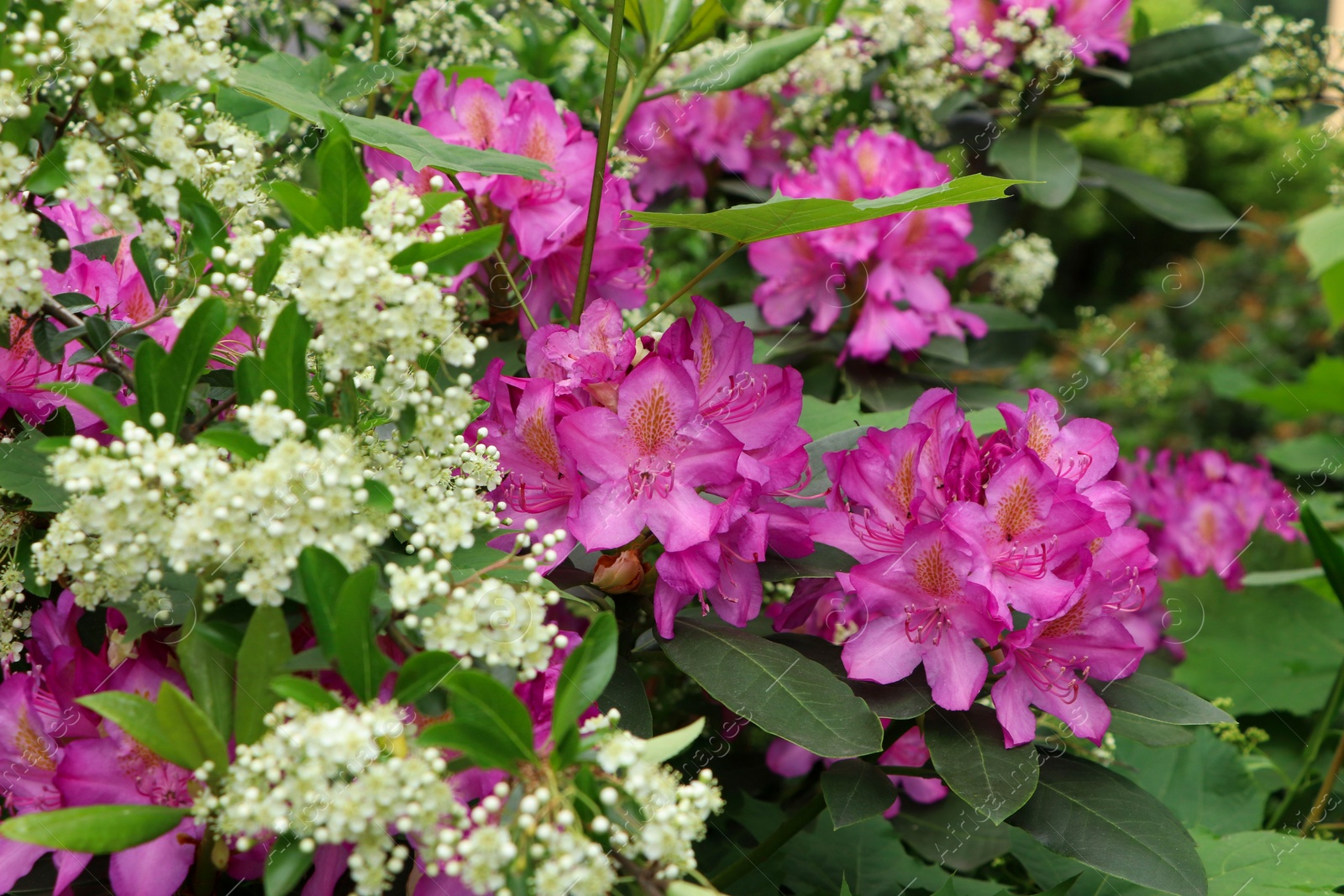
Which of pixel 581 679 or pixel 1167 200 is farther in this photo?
pixel 1167 200

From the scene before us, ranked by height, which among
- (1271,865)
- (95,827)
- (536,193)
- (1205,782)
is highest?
(536,193)

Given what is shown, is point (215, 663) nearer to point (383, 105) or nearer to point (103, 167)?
point (103, 167)

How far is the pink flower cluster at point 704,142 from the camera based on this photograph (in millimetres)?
1836

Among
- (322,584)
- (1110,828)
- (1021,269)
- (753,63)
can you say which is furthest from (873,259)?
(322,584)

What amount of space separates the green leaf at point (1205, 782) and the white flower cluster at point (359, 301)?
1.18 metres

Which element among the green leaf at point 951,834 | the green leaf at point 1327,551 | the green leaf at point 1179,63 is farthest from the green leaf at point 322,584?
the green leaf at point 1179,63

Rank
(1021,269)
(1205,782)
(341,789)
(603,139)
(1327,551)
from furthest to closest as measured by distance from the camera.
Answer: (1021,269), (1205,782), (1327,551), (603,139), (341,789)

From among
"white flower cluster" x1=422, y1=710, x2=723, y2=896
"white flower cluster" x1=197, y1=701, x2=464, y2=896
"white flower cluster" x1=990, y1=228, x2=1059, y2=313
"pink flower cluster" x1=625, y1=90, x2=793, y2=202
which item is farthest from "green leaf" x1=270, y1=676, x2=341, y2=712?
"white flower cluster" x1=990, y1=228, x2=1059, y2=313

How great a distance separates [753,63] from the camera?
4.14 feet

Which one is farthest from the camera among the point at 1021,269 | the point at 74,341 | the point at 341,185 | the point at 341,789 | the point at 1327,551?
the point at 1021,269

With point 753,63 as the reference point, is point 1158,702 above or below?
below

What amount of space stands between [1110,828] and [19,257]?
94 centimetres

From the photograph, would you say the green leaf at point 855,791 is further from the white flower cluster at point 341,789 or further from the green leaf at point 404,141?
the green leaf at point 404,141

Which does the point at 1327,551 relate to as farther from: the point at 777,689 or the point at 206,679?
the point at 206,679
